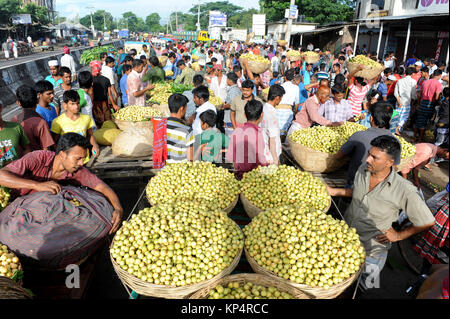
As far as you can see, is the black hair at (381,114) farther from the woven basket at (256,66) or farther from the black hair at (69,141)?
the woven basket at (256,66)

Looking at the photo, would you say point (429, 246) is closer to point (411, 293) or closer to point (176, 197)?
point (411, 293)

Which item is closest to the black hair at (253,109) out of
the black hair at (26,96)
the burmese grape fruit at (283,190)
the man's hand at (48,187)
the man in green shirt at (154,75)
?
the burmese grape fruit at (283,190)

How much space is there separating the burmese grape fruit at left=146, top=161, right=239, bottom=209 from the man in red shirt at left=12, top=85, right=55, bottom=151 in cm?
189

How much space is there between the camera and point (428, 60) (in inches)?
410

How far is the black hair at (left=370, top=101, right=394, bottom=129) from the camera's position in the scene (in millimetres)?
3633

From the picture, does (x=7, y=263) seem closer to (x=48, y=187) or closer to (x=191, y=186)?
(x=48, y=187)

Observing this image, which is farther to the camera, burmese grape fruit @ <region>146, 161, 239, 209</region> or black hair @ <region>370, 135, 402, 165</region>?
burmese grape fruit @ <region>146, 161, 239, 209</region>

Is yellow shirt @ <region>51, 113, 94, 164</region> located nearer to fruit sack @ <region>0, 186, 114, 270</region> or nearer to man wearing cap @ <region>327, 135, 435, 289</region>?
fruit sack @ <region>0, 186, 114, 270</region>

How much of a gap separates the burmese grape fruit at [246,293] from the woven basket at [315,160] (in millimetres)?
2301

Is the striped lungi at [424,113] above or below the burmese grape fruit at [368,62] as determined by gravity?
below

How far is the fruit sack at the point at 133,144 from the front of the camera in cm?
480

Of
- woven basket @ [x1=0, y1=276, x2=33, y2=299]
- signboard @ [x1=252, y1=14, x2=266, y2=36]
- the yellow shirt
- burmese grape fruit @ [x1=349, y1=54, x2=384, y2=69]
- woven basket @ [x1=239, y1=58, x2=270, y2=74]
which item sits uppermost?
signboard @ [x1=252, y1=14, x2=266, y2=36]

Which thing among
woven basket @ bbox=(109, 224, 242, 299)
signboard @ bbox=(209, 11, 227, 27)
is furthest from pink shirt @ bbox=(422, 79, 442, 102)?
signboard @ bbox=(209, 11, 227, 27)

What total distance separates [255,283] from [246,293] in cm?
16
